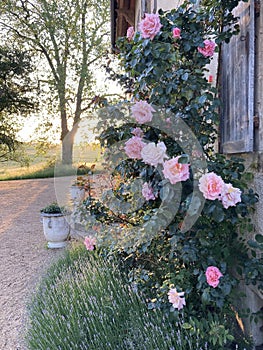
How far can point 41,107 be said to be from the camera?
13328mm

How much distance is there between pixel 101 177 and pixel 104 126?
1.34 metres

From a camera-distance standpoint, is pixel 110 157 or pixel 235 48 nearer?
pixel 235 48

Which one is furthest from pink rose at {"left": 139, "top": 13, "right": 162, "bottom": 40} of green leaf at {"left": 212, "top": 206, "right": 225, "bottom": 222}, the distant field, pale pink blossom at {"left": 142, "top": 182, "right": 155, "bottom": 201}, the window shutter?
the distant field

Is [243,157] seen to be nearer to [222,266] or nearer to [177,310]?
[222,266]

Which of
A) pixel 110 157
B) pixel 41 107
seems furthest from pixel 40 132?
pixel 110 157

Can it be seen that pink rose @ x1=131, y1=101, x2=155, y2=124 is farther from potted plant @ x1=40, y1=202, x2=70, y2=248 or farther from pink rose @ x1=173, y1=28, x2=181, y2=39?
potted plant @ x1=40, y1=202, x2=70, y2=248

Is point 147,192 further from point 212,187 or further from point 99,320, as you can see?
point 99,320

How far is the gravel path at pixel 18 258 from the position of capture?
2756 millimetres

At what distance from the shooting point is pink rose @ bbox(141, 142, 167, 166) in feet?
5.72

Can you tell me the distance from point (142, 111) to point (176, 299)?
105 cm

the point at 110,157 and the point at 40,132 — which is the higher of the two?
the point at 40,132

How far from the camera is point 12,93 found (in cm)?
1197

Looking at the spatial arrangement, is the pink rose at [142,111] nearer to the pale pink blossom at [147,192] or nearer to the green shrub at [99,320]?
the pale pink blossom at [147,192]

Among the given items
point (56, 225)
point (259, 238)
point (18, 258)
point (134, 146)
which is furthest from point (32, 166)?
point (259, 238)
